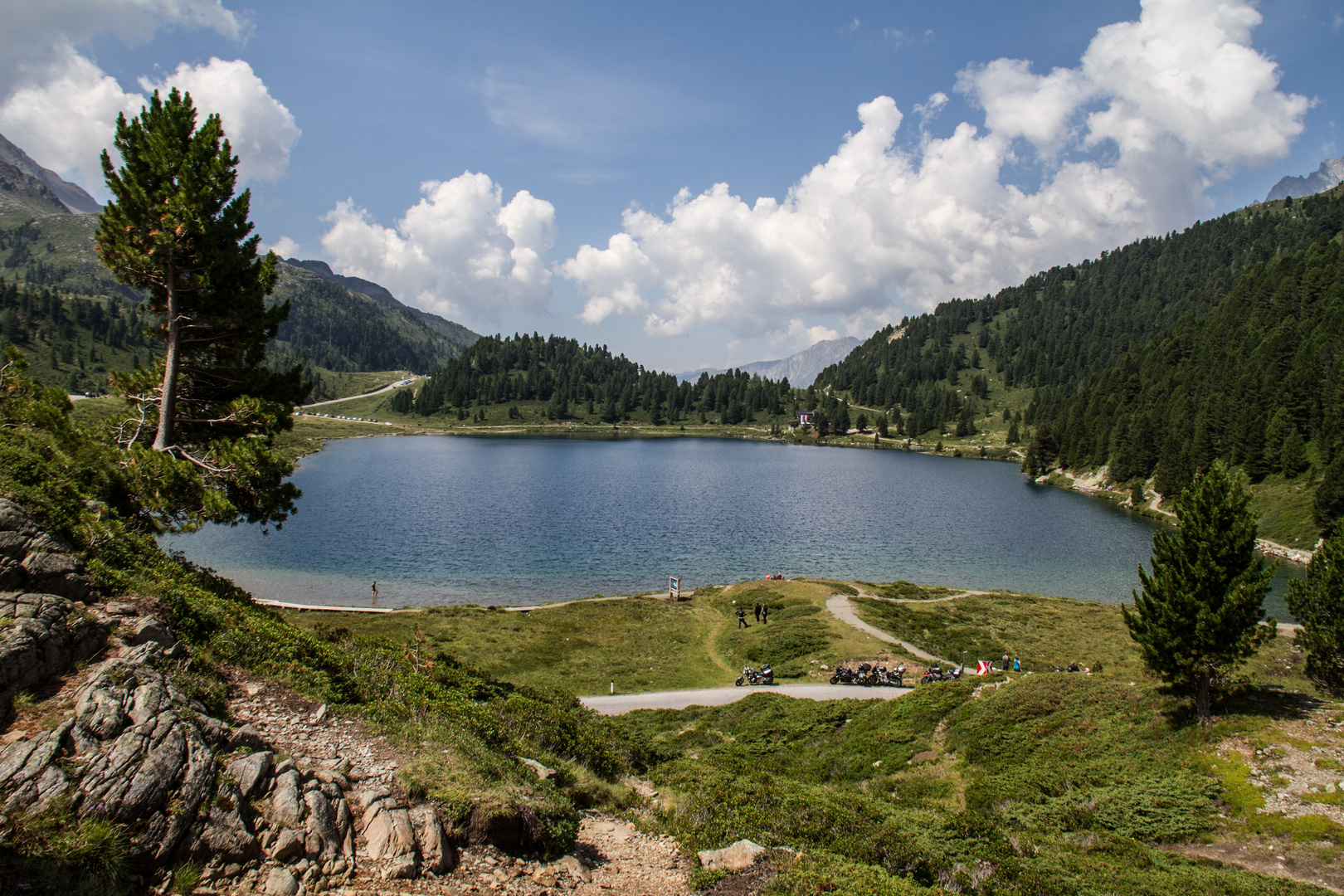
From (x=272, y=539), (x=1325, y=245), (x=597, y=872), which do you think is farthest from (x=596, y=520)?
(x=1325, y=245)

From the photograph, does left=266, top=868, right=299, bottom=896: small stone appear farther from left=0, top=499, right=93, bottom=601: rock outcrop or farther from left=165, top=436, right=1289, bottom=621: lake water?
left=165, top=436, right=1289, bottom=621: lake water

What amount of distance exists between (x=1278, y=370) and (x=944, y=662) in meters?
138

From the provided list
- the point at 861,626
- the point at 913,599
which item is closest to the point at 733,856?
the point at 861,626

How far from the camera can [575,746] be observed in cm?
1570

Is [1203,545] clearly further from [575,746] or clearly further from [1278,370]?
[1278,370]

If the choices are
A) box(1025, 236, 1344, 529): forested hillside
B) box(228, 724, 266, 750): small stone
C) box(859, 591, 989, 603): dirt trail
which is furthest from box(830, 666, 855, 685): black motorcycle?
box(1025, 236, 1344, 529): forested hillside

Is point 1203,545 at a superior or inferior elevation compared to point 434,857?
superior

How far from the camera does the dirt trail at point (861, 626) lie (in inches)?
1535

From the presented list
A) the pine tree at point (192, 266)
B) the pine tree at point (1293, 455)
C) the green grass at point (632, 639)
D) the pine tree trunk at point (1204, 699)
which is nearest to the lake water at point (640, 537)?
the green grass at point (632, 639)

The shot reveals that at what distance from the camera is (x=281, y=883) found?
7293 millimetres

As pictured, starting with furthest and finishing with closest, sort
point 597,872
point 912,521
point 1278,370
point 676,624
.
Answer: point 1278,370 → point 912,521 → point 676,624 → point 597,872

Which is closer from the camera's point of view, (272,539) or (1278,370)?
(272,539)

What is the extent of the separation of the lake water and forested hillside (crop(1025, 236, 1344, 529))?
65.9ft

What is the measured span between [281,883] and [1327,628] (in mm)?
33124
